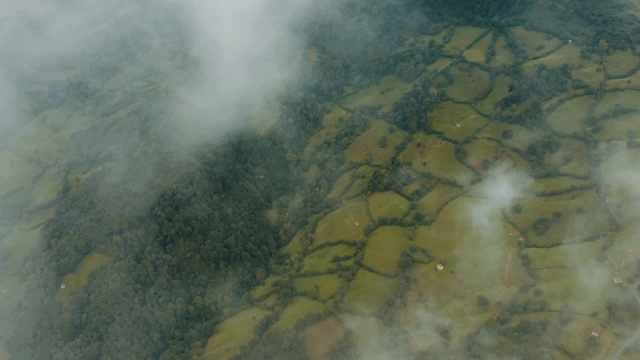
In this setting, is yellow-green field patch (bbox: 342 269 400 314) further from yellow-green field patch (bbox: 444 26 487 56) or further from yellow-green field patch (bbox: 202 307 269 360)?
yellow-green field patch (bbox: 444 26 487 56)

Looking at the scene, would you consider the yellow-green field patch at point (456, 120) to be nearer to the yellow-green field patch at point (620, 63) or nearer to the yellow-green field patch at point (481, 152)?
the yellow-green field patch at point (481, 152)

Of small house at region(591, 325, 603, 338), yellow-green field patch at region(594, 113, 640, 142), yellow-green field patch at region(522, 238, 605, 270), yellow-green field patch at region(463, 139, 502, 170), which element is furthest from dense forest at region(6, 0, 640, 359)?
yellow-green field patch at region(594, 113, 640, 142)

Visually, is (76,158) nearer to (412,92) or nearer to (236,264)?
(236,264)

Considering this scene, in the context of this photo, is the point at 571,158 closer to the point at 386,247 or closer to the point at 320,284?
the point at 386,247

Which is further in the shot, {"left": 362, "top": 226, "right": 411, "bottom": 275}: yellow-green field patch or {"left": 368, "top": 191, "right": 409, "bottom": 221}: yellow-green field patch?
{"left": 368, "top": 191, "right": 409, "bottom": 221}: yellow-green field patch

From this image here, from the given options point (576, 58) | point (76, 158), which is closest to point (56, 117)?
point (76, 158)

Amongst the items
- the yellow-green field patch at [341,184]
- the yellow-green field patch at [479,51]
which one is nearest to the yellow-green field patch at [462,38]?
the yellow-green field patch at [479,51]
